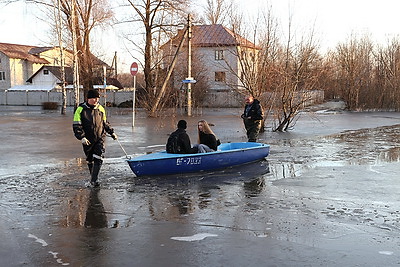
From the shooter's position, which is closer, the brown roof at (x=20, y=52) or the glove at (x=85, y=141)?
the glove at (x=85, y=141)

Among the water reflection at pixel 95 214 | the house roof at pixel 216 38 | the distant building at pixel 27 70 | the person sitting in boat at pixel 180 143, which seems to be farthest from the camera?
the distant building at pixel 27 70

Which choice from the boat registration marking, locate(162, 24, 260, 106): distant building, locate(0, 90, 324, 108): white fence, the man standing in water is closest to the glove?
the boat registration marking

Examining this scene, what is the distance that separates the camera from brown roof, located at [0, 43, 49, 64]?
72.0 meters

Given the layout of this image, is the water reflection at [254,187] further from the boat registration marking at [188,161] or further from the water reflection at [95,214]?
the water reflection at [95,214]

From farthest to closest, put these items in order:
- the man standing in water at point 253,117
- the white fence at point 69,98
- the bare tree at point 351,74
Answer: the white fence at point 69,98
the bare tree at point 351,74
the man standing in water at point 253,117

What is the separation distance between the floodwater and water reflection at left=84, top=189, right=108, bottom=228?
0.01 metres

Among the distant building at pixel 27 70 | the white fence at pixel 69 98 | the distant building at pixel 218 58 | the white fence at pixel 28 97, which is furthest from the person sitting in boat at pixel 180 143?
the distant building at pixel 27 70

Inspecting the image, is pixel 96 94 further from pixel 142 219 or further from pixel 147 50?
pixel 147 50

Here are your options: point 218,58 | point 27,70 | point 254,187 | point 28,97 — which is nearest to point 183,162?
point 254,187

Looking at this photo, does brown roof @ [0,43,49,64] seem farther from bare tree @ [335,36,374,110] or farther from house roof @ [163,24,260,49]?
bare tree @ [335,36,374,110]

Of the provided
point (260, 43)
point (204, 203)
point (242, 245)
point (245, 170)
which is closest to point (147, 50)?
point (260, 43)

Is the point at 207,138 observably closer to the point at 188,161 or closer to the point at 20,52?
the point at 188,161

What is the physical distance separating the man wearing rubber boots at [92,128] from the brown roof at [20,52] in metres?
68.3

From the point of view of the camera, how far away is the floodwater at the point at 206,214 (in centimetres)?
509
